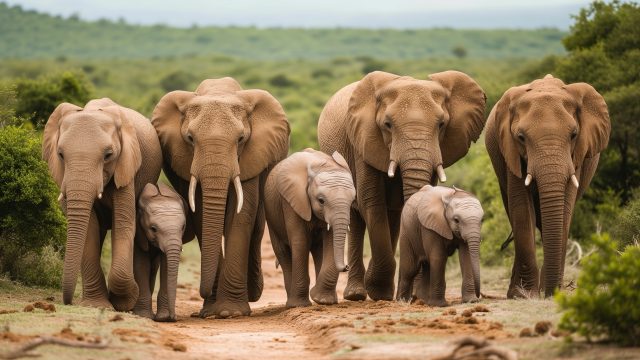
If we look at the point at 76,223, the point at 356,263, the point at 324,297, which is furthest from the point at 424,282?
the point at 76,223

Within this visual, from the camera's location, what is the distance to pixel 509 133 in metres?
13.2

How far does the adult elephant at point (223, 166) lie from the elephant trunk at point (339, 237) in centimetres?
119

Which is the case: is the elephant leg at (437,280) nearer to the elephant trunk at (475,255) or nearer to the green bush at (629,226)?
the elephant trunk at (475,255)

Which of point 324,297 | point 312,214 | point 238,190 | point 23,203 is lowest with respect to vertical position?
point 324,297

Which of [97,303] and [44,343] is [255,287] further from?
[44,343]

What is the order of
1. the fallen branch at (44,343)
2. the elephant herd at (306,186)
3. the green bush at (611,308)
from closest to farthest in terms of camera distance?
the fallen branch at (44,343)
the green bush at (611,308)
the elephant herd at (306,186)

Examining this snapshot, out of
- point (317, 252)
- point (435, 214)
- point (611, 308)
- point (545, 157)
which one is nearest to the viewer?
point (611, 308)

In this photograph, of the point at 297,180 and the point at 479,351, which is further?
the point at 297,180

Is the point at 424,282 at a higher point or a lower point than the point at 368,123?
lower

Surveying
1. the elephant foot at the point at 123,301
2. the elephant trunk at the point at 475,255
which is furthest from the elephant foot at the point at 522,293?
the elephant foot at the point at 123,301

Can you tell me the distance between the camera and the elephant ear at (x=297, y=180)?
13102mm

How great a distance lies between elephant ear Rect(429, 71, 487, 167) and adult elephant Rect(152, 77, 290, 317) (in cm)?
177

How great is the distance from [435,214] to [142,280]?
3.08 m

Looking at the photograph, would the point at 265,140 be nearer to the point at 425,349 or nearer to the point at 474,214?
the point at 474,214
